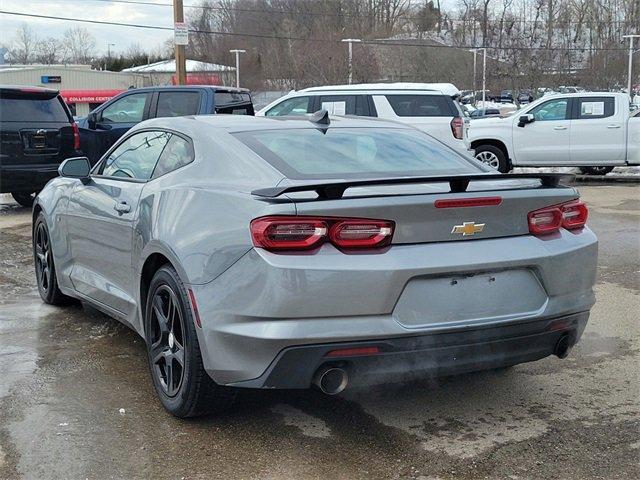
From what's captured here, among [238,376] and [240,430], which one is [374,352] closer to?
[238,376]

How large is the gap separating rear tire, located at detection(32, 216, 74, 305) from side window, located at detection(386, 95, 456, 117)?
27.6 ft

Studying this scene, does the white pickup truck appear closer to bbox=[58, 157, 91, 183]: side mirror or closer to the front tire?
bbox=[58, 157, 91, 183]: side mirror

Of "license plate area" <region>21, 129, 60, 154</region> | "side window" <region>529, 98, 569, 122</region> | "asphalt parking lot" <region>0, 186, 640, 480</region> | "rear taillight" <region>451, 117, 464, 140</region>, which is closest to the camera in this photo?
"asphalt parking lot" <region>0, 186, 640, 480</region>

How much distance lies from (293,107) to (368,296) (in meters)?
10.9

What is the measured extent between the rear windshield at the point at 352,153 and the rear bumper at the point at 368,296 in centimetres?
71

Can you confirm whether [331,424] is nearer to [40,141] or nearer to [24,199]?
[40,141]

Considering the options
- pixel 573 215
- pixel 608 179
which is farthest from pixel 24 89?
pixel 608 179

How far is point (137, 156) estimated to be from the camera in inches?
190

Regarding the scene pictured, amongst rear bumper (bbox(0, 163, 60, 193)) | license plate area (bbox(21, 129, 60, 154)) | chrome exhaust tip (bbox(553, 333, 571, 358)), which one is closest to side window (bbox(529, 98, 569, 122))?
license plate area (bbox(21, 129, 60, 154))

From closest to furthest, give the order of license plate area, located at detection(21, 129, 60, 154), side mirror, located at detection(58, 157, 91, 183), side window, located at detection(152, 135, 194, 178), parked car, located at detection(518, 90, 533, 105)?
1. side window, located at detection(152, 135, 194, 178)
2. side mirror, located at detection(58, 157, 91, 183)
3. license plate area, located at detection(21, 129, 60, 154)
4. parked car, located at detection(518, 90, 533, 105)

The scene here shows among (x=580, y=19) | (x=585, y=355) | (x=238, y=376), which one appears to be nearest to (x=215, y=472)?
(x=238, y=376)

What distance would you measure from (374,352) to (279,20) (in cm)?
7101

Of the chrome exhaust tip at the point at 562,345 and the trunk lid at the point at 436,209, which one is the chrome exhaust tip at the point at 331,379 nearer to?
the trunk lid at the point at 436,209

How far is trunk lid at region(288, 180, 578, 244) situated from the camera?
10.7 feet
